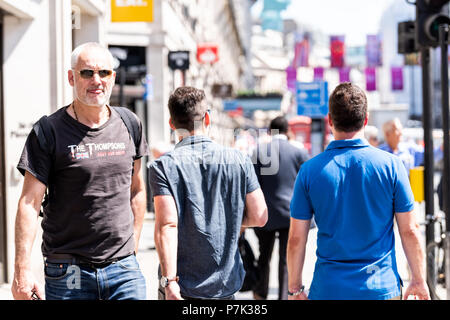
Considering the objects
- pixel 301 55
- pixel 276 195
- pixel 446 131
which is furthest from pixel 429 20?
pixel 301 55

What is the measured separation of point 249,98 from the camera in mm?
47125

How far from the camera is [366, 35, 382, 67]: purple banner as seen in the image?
136 ft

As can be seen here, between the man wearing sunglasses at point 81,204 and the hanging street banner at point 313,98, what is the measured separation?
46.4 ft

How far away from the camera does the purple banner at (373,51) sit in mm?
41438

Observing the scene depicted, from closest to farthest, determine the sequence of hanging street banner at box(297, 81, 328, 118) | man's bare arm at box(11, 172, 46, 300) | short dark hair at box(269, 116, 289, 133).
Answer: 1. man's bare arm at box(11, 172, 46, 300)
2. short dark hair at box(269, 116, 289, 133)
3. hanging street banner at box(297, 81, 328, 118)

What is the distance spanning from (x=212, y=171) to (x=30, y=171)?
2.90ft

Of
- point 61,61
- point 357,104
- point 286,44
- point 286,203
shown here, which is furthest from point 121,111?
point 286,44

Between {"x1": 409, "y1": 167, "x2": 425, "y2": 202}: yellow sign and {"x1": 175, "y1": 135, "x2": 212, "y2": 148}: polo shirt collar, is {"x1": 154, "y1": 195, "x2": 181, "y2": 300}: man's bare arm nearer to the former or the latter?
{"x1": 175, "y1": 135, "x2": 212, "y2": 148}: polo shirt collar

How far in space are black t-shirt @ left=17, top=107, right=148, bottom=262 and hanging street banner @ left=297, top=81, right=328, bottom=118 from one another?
14.2 meters

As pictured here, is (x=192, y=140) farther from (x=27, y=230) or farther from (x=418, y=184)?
(x=418, y=184)

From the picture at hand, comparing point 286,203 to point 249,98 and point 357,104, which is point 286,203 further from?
point 249,98

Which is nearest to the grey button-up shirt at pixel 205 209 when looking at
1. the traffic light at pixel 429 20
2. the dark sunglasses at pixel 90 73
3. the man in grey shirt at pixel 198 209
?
the man in grey shirt at pixel 198 209

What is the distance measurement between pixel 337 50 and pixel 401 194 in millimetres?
37927

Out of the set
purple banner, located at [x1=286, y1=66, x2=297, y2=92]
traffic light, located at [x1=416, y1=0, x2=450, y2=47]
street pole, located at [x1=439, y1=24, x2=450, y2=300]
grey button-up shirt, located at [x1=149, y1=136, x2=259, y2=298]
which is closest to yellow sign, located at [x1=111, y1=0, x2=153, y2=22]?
traffic light, located at [x1=416, y1=0, x2=450, y2=47]
